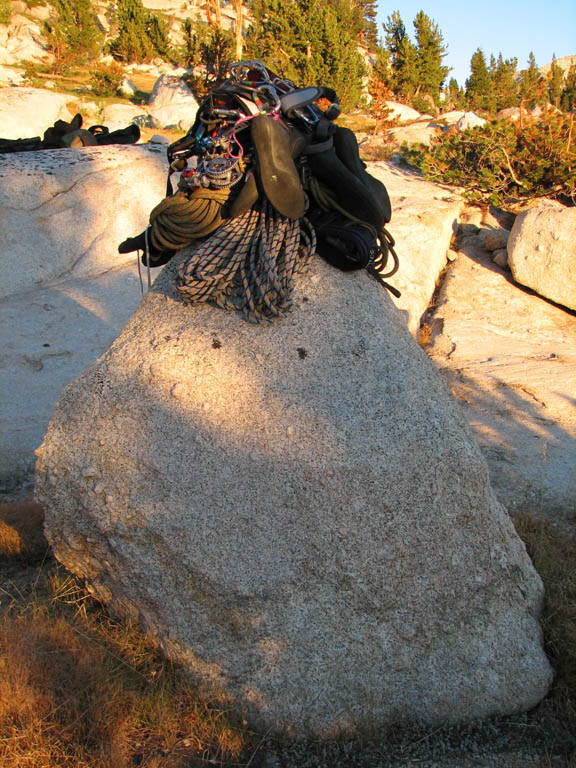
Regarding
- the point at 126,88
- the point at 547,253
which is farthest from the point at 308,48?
the point at 547,253

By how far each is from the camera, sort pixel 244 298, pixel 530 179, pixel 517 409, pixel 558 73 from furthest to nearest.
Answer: pixel 558 73 → pixel 530 179 → pixel 517 409 → pixel 244 298

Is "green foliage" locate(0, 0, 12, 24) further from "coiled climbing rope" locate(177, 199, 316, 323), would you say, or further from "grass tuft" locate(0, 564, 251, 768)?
"grass tuft" locate(0, 564, 251, 768)

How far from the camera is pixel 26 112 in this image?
35.9 ft

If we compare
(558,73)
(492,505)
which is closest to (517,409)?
(492,505)

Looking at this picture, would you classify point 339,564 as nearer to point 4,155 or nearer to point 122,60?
point 4,155

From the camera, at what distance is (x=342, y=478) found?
168cm

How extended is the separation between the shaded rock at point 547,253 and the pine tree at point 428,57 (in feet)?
53.8

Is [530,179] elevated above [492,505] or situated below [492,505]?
above

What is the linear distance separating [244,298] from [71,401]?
66 cm

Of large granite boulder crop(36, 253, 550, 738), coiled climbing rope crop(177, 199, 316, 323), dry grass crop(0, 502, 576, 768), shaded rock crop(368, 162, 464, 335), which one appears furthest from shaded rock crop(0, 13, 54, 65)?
dry grass crop(0, 502, 576, 768)

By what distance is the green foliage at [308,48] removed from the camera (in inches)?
588

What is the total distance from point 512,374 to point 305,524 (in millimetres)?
3760

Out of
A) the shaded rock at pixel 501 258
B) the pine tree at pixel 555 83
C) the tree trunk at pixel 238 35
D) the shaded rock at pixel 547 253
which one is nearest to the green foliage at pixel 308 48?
the tree trunk at pixel 238 35

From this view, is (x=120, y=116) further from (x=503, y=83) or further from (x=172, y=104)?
(x=503, y=83)
